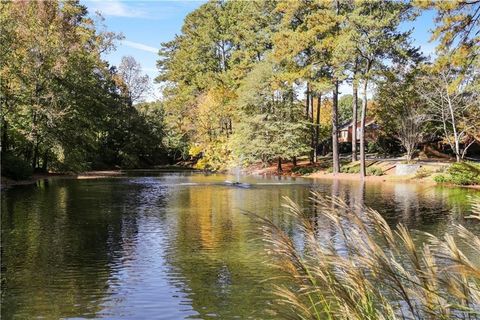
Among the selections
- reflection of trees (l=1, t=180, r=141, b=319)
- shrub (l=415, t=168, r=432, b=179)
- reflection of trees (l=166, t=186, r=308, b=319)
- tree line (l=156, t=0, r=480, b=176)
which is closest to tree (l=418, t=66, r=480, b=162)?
tree line (l=156, t=0, r=480, b=176)

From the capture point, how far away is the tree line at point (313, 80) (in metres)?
31.1

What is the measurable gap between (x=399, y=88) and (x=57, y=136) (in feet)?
78.2

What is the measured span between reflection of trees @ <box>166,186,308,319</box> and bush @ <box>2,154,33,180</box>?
1367 centimetres

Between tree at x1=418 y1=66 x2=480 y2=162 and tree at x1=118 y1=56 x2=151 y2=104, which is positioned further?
tree at x1=118 y1=56 x2=151 y2=104

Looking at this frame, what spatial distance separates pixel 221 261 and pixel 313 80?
30258mm

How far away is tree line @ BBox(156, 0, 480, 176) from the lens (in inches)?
1225

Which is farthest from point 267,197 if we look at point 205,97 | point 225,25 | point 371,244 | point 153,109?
point 153,109

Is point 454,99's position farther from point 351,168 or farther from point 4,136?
point 4,136

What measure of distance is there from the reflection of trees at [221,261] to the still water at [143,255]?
19 millimetres

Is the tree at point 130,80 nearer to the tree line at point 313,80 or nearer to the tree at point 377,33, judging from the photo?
the tree line at point 313,80

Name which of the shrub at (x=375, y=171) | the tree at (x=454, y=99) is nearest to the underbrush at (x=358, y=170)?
the shrub at (x=375, y=171)

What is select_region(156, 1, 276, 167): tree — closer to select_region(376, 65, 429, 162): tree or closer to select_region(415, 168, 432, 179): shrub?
select_region(376, 65, 429, 162): tree

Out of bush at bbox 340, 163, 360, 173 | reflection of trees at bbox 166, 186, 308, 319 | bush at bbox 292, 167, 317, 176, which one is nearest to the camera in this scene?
reflection of trees at bbox 166, 186, 308, 319

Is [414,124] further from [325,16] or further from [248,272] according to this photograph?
[248,272]
